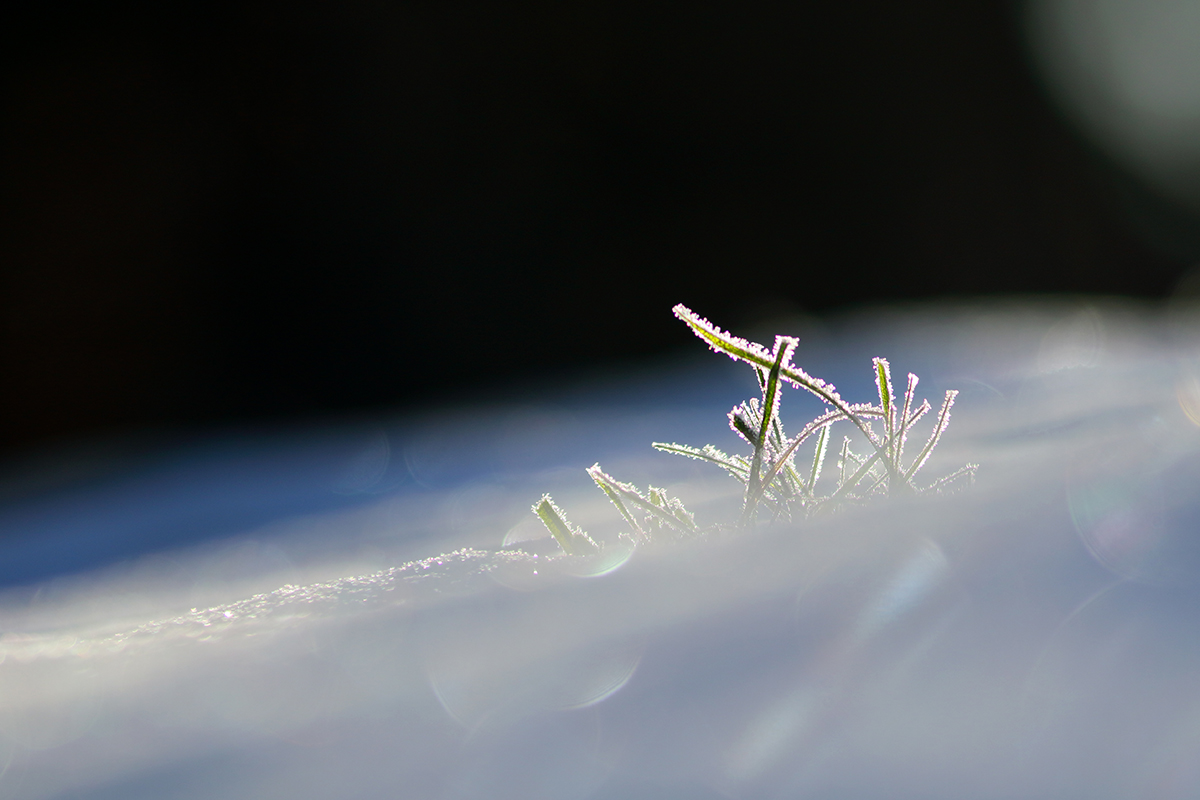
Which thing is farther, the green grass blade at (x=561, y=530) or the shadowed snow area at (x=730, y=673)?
the green grass blade at (x=561, y=530)

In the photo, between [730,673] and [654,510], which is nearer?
[730,673]

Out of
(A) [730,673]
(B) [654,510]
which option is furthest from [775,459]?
(A) [730,673]

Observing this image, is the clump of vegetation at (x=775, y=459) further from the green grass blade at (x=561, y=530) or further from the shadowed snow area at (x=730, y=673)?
the shadowed snow area at (x=730, y=673)

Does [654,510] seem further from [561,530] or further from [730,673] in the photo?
[730,673]

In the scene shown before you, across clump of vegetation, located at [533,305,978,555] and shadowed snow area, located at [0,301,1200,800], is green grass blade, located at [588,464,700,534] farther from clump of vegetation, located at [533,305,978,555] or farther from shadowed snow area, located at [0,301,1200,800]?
shadowed snow area, located at [0,301,1200,800]

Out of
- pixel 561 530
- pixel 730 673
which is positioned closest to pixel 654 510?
pixel 561 530

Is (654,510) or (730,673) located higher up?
(654,510)

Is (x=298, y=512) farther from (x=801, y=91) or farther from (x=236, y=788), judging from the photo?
(x=801, y=91)

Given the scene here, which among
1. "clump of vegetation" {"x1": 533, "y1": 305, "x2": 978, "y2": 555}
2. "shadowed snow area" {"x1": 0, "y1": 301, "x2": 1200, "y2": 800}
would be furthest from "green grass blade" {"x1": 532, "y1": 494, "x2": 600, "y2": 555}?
"shadowed snow area" {"x1": 0, "y1": 301, "x2": 1200, "y2": 800}

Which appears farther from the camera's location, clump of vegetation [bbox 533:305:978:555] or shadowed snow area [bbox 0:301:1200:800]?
clump of vegetation [bbox 533:305:978:555]

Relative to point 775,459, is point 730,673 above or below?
below

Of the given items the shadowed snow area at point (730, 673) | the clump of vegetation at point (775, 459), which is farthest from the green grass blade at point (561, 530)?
the shadowed snow area at point (730, 673)
